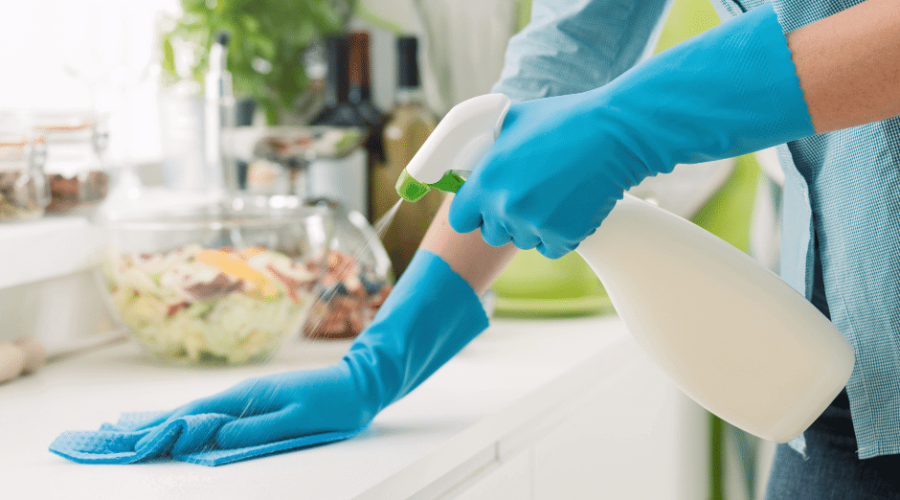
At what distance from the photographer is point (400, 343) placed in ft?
2.21

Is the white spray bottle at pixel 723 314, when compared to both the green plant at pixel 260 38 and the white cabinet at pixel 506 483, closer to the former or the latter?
the white cabinet at pixel 506 483

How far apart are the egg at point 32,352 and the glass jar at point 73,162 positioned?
0.17 meters

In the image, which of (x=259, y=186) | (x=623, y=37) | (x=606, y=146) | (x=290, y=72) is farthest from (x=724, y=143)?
(x=290, y=72)

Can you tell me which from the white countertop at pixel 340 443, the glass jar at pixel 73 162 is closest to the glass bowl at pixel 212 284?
the white countertop at pixel 340 443

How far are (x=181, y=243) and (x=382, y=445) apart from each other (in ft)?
1.15

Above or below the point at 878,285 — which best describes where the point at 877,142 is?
above

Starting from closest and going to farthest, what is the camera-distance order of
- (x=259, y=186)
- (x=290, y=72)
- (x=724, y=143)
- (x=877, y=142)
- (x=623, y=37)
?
(x=724, y=143), (x=877, y=142), (x=623, y=37), (x=259, y=186), (x=290, y=72)

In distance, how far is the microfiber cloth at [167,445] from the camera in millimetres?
574

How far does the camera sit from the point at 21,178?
2.93ft

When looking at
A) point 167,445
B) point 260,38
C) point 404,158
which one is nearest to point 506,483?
point 167,445

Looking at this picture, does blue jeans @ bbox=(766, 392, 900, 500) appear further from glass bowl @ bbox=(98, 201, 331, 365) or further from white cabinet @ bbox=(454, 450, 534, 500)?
glass bowl @ bbox=(98, 201, 331, 365)

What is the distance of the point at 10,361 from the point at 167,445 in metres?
0.36

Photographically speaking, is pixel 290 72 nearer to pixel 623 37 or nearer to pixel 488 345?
pixel 488 345

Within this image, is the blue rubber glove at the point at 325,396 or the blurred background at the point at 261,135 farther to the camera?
the blurred background at the point at 261,135
